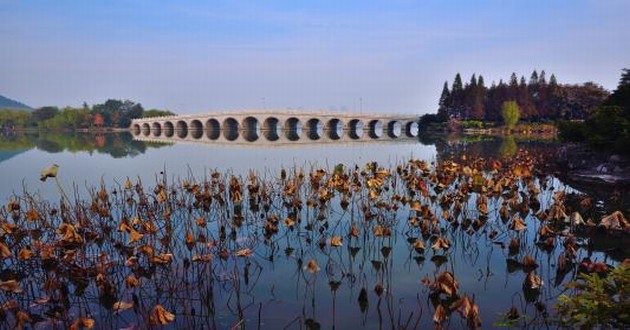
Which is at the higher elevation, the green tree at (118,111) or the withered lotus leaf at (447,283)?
the green tree at (118,111)

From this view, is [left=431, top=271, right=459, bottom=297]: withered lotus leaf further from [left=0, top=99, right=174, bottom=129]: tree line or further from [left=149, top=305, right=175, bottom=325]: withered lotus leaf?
[left=0, top=99, right=174, bottom=129]: tree line

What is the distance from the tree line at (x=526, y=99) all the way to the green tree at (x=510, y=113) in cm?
538

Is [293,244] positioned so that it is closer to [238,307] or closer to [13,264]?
[238,307]

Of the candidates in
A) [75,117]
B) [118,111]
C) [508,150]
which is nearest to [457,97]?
[508,150]

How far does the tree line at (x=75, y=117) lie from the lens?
14538 centimetres

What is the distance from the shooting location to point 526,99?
89.4 metres

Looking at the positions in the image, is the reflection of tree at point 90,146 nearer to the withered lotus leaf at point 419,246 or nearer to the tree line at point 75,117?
the withered lotus leaf at point 419,246

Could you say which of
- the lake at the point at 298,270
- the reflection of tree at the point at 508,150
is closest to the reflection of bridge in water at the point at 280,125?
the reflection of tree at the point at 508,150

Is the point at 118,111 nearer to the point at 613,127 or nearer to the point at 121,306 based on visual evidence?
the point at 613,127

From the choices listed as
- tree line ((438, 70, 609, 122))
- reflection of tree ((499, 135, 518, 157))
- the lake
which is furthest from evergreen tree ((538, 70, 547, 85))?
the lake

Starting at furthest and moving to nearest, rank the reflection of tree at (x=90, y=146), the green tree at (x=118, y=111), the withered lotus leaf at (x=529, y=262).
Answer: the green tree at (x=118, y=111), the reflection of tree at (x=90, y=146), the withered lotus leaf at (x=529, y=262)

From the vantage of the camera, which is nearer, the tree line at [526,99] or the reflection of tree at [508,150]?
the reflection of tree at [508,150]

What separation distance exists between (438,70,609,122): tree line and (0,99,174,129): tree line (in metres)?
106

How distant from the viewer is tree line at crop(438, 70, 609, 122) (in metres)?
88.4
